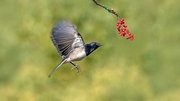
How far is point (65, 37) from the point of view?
666 centimetres

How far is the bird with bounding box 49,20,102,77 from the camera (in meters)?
6.53

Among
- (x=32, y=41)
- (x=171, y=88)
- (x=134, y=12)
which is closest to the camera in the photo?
(x=171, y=88)

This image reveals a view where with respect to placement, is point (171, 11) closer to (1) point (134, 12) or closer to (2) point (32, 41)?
(1) point (134, 12)

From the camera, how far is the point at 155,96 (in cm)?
2122

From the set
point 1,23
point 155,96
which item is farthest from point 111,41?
point 1,23

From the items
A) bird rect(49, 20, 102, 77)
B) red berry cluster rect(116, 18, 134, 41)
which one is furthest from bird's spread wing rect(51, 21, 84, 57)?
red berry cluster rect(116, 18, 134, 41)

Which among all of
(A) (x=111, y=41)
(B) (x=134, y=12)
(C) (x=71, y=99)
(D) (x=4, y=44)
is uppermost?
(B) (x=134, y=12)

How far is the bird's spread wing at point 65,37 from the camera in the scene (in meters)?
6.53

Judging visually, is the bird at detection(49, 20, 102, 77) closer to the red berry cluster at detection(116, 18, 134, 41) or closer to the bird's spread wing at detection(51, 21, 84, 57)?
the bird's spread wing at detection(51, 21, 84, 57)

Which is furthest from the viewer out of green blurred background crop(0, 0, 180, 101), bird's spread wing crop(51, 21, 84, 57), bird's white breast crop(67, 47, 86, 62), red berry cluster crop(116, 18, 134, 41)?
green blurred background crop(0, 0, 180, 101)

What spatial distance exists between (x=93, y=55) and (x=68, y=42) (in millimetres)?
14577

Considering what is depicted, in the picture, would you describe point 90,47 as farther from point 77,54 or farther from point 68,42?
point 68,42

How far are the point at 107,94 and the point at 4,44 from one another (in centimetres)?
719

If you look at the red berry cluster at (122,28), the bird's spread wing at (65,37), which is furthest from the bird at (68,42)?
the red berry cluster at (122,28)
